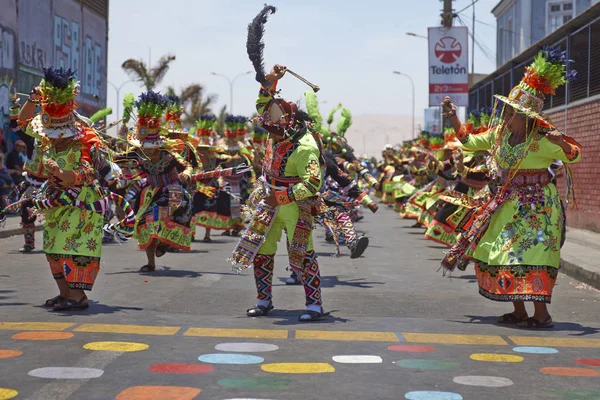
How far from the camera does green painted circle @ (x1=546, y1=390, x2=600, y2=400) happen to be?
18.7 feet

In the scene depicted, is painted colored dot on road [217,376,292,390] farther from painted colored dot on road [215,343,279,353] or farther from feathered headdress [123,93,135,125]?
feathered headdress [123,93,135,125]

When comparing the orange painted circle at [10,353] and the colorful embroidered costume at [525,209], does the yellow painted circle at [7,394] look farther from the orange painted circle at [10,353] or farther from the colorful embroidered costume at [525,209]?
the colorful embroidered costume at [525,209]

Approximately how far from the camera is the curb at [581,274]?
1219 cm

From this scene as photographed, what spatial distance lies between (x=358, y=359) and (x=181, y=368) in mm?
1206

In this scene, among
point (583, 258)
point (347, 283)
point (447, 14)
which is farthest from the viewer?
point (447, 14)

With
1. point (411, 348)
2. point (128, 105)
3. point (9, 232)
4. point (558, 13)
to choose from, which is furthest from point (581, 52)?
point (558, 13)

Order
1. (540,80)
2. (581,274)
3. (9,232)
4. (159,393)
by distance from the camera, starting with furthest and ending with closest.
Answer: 1. (9,232)
2. (581,274)
3. (540,80)
4. (159,393)

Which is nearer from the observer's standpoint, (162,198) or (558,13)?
(162,198)

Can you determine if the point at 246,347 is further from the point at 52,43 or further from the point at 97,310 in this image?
the point at 52,43

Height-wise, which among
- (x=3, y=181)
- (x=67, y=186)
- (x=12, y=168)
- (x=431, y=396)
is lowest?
(x=431, y=396)

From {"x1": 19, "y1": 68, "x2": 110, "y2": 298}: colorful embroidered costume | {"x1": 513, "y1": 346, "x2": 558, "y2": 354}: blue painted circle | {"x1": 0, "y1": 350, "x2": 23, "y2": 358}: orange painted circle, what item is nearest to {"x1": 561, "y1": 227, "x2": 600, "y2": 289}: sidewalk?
{"x1": 513, "y1": 346, "x2": 558, "y2": 354}: blue painted circle

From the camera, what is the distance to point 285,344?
23.9ft

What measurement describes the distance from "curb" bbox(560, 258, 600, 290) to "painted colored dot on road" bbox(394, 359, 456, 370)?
5896 mm

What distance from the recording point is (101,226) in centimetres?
927
